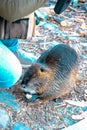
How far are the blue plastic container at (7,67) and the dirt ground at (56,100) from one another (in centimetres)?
26

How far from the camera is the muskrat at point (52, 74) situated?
7.21 ft

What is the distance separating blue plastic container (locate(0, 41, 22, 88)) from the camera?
6.66 ft

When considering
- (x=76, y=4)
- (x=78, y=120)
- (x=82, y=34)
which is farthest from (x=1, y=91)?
(x=76, y=4)

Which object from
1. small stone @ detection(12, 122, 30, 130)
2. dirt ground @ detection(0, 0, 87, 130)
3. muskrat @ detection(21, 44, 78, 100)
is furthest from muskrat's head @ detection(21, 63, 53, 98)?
small stone @ detection(12, 122, 30, 130)

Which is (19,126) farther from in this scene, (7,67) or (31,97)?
(7,67)

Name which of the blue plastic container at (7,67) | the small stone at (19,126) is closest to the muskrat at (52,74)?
the blue plastic container at (7,67)

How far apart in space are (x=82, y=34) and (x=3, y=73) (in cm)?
154

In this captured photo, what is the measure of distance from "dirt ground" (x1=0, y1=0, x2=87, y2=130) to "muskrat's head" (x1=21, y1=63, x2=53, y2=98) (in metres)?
0.13

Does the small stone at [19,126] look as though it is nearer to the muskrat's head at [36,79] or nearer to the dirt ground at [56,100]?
the dirt ground at [56,100]

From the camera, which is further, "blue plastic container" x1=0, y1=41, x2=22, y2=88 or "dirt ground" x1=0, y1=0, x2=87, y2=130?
"dirt ground" x1=0, y1=0, x2=87, y2=130

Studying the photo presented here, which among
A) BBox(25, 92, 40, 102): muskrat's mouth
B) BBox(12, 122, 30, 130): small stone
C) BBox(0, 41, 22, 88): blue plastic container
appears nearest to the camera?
BBox(0, 41, 22, 88): blue plastic container

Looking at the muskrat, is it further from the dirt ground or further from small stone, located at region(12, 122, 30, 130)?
small stone, located at region(12, 122, 30, 130)

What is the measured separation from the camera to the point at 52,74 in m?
2.30

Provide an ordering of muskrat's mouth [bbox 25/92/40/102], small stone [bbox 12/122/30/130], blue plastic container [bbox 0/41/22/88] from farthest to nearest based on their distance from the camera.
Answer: muskrat's mouth [bbox 25/92/40/102]
small stone [bbox 12/122/30/130]
blue plastic container [bbox 0/41/22/88]
